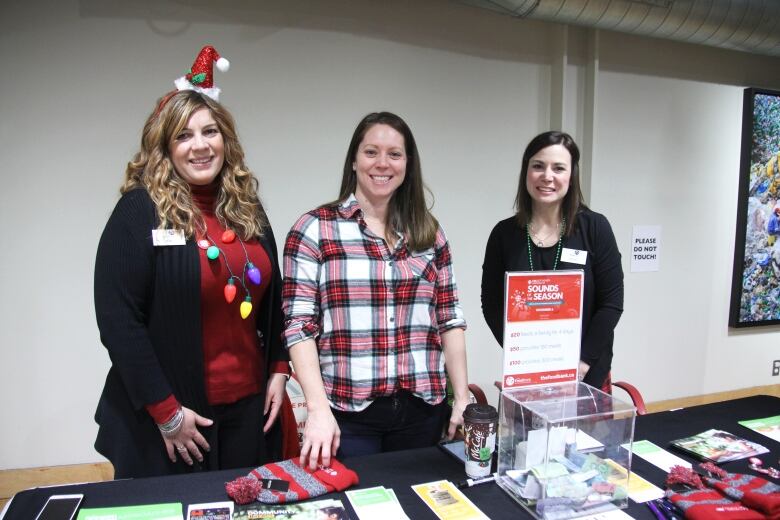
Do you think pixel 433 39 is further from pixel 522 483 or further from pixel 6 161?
pixel 522 483

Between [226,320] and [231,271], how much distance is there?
14 cm

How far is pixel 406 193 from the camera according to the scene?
1652 millimetres

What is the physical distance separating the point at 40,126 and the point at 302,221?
1841mm

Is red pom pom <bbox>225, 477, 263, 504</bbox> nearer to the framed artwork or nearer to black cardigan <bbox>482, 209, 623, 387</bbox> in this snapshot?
black cardigan <bbox>482, 209, 623, 387</bbox>

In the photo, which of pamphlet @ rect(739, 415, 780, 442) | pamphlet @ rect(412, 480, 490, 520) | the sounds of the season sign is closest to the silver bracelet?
pamphlet @ rect(412, 480, 490, 520)

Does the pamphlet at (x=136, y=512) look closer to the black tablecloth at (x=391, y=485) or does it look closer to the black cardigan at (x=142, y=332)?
the black tablecloth at (x=391, y=485)

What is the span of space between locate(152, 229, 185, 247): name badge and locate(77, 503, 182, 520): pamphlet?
2.11 ft

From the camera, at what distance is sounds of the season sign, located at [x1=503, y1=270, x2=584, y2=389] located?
4.42 ft

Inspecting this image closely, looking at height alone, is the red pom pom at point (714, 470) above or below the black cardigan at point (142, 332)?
below

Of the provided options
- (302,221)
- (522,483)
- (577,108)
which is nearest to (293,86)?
(302,221)

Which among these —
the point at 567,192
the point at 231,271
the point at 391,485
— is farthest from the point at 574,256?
the point at 231,271

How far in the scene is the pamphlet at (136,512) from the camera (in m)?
1.14

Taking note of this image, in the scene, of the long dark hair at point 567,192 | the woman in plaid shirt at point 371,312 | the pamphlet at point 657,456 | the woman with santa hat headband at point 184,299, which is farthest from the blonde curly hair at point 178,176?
the pamphlet at point 657,456

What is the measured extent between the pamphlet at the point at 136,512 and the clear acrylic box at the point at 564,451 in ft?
2.49
